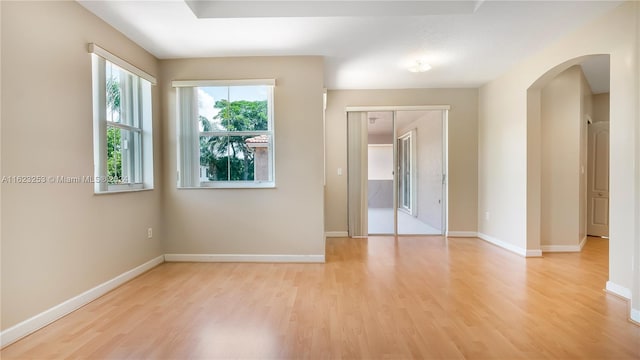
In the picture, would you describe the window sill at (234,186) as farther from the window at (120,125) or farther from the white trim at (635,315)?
the white trim at (635,315)

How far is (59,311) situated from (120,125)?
1765mm

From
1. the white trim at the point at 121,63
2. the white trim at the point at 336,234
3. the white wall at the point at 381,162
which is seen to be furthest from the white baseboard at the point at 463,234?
the white trim at the point at 121,63

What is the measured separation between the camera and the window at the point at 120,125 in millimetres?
2729

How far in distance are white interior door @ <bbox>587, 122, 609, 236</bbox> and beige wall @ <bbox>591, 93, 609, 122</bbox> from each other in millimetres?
189

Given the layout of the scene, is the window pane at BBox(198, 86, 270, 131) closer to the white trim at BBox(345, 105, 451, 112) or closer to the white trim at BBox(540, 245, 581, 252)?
the white trim at BBox(345, 105, 451, 112)

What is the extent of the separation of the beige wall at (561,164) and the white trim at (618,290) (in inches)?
60.5

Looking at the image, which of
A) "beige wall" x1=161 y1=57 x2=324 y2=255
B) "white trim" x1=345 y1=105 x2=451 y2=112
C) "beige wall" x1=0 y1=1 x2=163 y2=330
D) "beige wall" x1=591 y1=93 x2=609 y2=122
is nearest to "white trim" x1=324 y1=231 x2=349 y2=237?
"beige wall" x1=161 y1=57 x2=324 y2=255

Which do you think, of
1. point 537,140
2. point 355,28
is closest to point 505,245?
point 537,140

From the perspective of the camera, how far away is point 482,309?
2371mm

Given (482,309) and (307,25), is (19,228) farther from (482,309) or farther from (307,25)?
(482,309)

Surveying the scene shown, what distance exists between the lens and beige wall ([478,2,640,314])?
249 cm

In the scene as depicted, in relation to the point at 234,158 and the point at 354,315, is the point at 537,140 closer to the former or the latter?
the point at 354,315

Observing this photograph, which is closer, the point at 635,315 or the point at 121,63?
the point at 635,315

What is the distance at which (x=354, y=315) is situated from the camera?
90.0 inches
